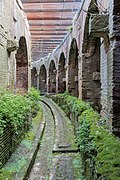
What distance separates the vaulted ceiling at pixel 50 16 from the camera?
1213 centimetres

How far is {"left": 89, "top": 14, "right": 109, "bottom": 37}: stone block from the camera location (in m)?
5.18

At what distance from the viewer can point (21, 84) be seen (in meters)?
15.4

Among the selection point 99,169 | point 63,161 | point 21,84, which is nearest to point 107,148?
point 99,169

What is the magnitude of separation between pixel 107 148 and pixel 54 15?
35.3 ft

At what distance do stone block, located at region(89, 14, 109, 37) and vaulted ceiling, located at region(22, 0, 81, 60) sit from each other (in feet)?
21.9

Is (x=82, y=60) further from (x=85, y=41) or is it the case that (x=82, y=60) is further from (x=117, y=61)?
(x=117, y=61)

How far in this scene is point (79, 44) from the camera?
11.4m

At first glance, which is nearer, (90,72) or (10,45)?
(10,45)

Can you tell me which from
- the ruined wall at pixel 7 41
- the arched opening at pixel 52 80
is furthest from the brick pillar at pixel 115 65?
the arched opening at pixel 52 80

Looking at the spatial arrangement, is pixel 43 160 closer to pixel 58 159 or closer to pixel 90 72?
pixel 58 159

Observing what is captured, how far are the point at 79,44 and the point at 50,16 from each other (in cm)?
318

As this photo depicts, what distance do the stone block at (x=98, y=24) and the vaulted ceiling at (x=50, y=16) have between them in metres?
6.66

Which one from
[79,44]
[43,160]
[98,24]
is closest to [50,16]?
[79,44]

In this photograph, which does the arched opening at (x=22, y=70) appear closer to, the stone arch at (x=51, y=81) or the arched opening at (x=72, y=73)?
the arched opening at (x=72, y=73)
